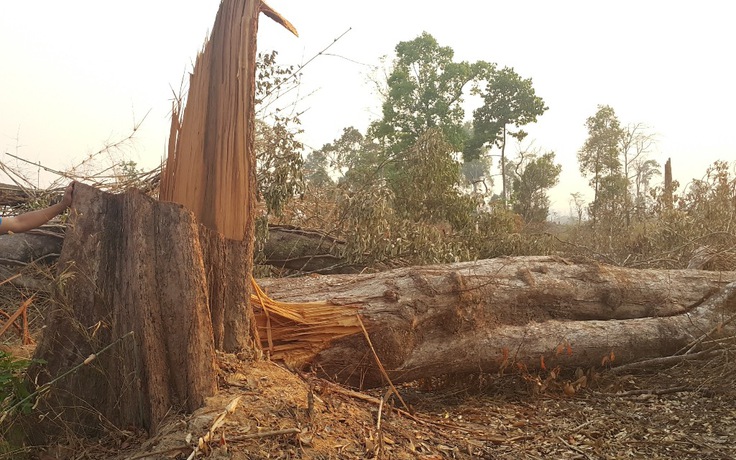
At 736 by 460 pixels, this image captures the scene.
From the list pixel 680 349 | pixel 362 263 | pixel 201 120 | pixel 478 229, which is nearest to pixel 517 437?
pixel 680 349

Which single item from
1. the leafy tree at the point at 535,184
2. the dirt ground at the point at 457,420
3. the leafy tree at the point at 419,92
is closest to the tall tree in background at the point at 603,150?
the leafy tree at the point at 535,184

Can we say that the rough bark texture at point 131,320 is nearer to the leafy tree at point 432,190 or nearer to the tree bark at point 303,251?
the tree bark at point 303,251

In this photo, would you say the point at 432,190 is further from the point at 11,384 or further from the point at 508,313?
the point at 11,384

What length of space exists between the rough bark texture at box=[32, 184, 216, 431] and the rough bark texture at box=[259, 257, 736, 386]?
1.15 meters

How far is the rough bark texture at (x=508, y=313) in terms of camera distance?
3.89 meters

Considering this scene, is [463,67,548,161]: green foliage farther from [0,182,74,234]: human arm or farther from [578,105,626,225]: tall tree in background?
[0,182,74,234]: human arm

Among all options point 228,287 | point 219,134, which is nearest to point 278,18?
point 219,134

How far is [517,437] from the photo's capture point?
3.40m

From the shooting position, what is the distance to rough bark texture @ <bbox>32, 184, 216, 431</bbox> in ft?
8.78

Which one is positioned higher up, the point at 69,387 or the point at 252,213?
the point at 252,213

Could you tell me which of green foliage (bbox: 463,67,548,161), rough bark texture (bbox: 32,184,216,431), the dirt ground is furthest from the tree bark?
green foliage (bbox: 463,67,548,161)

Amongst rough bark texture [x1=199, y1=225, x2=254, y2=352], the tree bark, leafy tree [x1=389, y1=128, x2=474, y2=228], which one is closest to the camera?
rough bark texture [x1=199, y1=225, x2=254, y2=352]

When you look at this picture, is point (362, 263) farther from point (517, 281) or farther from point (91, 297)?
point (91, 297)

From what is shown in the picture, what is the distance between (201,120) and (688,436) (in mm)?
3462
